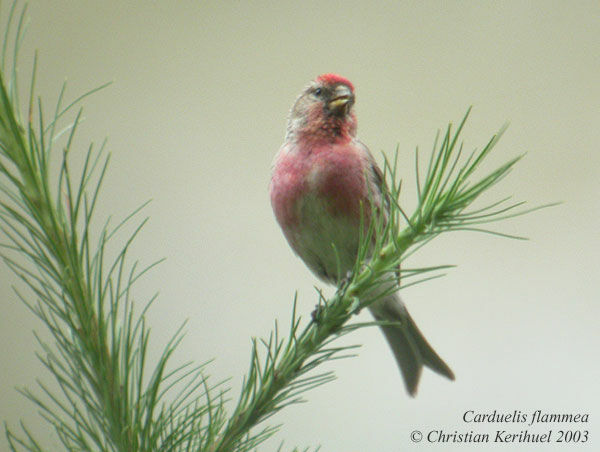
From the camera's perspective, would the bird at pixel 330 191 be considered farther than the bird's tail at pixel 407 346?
No

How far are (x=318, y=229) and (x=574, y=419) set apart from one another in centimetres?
116

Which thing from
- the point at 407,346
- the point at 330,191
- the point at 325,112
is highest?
the point at 325,112

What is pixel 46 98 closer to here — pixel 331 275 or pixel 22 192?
pixel 331 275

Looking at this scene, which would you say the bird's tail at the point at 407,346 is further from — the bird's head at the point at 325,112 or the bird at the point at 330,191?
the bird's head at the point at 325,112

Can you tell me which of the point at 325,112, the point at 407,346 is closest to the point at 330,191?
the point at 325,112

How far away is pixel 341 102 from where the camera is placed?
1.65 metres

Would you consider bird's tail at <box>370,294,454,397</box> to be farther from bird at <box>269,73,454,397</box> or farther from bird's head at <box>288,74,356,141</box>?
bird's head at <box>288,74,356,141</box>

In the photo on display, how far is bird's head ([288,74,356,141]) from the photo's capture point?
1625mm

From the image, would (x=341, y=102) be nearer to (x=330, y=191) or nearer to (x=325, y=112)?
(x=325, y=112)

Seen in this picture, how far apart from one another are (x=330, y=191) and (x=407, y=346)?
1.63 ft

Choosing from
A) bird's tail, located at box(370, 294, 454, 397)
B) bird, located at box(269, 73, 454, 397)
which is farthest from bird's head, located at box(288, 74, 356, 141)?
bird's tail, located at box(370, 294, 454, 397)

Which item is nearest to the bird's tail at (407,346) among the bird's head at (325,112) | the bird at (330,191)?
the bird at (330,191)

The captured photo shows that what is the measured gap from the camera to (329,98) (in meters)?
1.71

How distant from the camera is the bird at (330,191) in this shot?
1.43 meters
